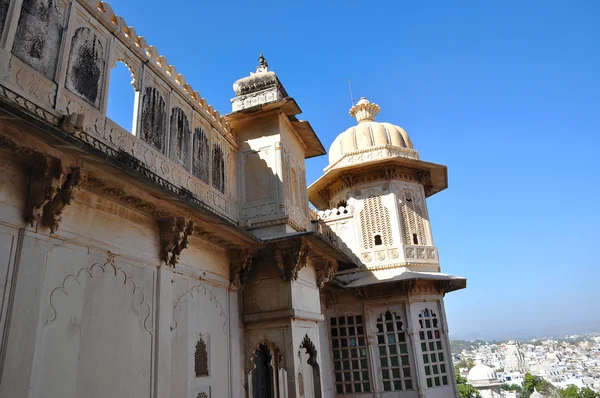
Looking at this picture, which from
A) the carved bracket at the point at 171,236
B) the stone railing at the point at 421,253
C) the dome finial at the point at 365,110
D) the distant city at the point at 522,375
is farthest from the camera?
the distant city at the point at 522,375

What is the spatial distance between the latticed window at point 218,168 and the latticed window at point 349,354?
728cm

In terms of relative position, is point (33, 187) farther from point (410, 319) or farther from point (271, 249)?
point (410, 319)

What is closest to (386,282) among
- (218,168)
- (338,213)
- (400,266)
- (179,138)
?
(400,266)

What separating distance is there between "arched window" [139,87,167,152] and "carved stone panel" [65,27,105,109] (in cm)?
86

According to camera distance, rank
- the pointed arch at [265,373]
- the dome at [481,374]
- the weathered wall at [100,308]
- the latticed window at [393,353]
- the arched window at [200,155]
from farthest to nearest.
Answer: the dome at [481,374] → the latticed window at [393,353] → the pointed arch at [265,373] → the arched window at [200,155] → the weathered wall at [100,308]

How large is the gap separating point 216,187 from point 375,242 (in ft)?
24.2

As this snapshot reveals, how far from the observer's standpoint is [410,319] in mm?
13406

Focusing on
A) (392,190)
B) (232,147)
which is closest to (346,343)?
(392,190)

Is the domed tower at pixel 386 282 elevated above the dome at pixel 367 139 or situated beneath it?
situated beneath

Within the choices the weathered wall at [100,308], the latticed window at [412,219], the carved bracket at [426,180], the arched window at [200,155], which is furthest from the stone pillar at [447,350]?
the arched window at [200,155]

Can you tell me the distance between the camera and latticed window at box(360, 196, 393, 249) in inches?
568

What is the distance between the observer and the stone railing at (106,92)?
16.3 feet

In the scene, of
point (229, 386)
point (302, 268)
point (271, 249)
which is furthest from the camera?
point (302, 268)

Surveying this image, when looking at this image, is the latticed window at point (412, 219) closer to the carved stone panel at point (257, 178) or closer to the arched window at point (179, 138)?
the carved stone panel at point (257, 178)
